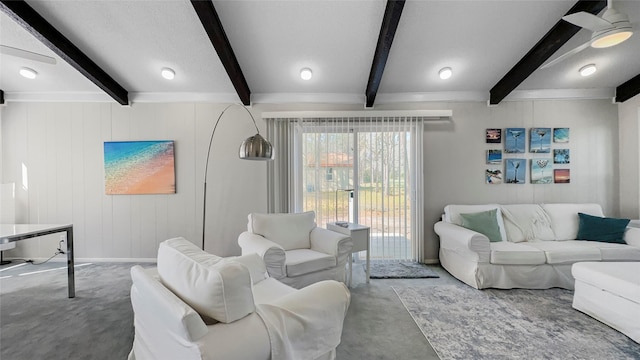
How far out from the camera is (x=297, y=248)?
297cm

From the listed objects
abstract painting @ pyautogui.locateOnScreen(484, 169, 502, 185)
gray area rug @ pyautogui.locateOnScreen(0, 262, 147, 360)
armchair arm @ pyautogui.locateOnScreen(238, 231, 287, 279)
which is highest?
abstract painting @ pyautogui.locateOnScreen(484, 169, 502, 185)

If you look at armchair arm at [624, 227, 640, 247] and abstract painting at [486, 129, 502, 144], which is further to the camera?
abstract painting at [486, 129, 502, 144]

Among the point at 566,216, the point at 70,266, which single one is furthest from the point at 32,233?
the point at 566,216

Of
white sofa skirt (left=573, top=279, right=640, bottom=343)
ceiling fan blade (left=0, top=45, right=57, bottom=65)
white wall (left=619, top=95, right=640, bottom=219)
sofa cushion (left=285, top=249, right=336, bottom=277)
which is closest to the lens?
white sofa skirt (left=573, top=279, right=640, bottom=343)

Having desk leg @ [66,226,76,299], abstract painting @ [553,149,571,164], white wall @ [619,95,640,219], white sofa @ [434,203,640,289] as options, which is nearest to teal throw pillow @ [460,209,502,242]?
white sofa @ [434,203,640,289]

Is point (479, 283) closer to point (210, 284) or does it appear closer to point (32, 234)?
point (210, 284)

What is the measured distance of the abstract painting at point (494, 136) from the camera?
3.83 meters

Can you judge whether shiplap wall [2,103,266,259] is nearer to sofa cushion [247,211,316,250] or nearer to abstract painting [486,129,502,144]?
sofa cushion [247,211,316,250]

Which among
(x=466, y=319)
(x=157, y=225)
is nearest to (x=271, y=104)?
(x=157, y=225)

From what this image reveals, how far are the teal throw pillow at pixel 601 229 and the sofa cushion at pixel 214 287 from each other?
407cm

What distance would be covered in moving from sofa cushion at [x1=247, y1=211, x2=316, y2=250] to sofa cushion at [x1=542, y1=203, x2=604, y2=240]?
3.08 meters

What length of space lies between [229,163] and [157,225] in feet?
4.49

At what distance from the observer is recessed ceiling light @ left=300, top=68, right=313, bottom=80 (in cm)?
334

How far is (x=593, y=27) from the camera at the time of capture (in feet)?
6.63
